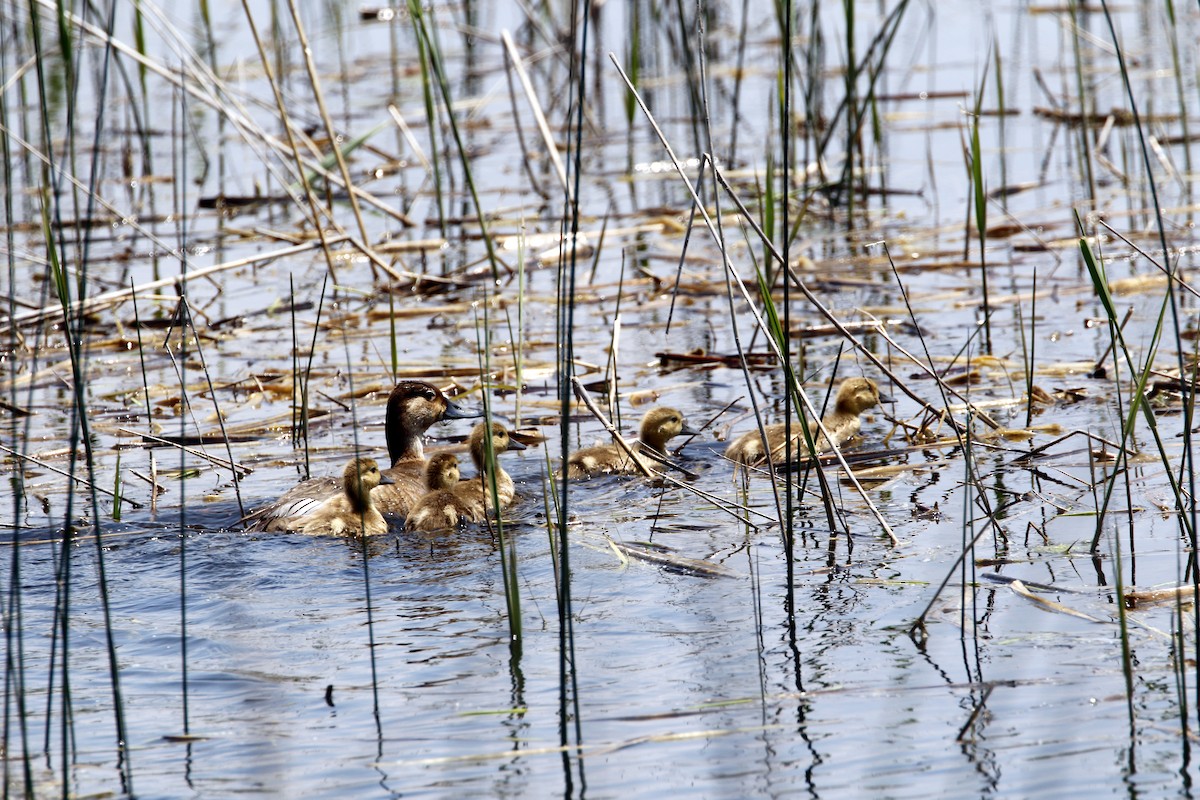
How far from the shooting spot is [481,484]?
520cm

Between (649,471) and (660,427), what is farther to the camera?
(660,427)

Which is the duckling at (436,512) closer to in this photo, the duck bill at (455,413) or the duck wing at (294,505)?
the duck wing at (294,505)

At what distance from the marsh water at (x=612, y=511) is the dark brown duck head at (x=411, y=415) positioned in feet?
0.70

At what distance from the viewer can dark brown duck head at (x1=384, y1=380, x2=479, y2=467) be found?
5.66 metres

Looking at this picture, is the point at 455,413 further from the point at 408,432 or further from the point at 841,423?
the point at 841,423

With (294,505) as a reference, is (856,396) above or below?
above

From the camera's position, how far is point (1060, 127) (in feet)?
34.7

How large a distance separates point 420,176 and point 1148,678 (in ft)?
25.8

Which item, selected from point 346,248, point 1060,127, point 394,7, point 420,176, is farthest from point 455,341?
point 394,7

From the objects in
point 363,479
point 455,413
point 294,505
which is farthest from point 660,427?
point 294,505

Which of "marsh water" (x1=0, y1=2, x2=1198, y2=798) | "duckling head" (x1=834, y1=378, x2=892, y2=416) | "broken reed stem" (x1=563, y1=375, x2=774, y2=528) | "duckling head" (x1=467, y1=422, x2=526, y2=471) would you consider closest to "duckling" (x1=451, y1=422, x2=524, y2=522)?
"duckling head" (x1=467, y1=422, x2=526, y2=471)

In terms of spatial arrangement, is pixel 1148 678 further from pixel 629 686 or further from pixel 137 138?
pixel 137 138

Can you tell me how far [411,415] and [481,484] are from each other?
63 centimetres

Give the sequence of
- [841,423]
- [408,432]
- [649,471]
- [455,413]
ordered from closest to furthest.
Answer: [649,471] → [841,423] → [408,432] → [455,413]
